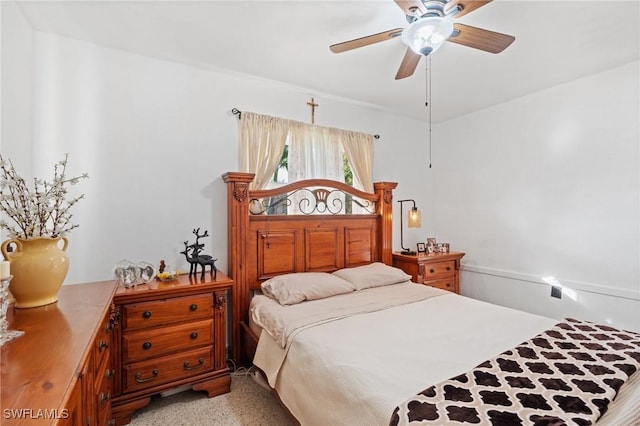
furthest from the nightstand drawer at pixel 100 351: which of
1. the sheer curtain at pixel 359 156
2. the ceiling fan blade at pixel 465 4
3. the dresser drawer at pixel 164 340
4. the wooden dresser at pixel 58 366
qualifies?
the sheer curtain at pixel 359 156

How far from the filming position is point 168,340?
212cm

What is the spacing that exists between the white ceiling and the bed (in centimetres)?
108

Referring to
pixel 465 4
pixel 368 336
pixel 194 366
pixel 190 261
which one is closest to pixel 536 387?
pixel 368 336

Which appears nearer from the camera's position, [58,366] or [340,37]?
[58,366]

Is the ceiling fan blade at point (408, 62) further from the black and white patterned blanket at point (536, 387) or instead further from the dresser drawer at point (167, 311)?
the dresser drawer at point (167, 311)

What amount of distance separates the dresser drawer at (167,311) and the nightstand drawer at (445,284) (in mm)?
2451

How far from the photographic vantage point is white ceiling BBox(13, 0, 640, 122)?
194 cm

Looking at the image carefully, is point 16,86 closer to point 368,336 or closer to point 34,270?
point 34,270

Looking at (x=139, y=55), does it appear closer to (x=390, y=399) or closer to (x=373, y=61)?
(x=373, y=61)

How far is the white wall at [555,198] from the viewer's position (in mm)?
2711

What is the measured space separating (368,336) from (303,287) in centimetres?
81

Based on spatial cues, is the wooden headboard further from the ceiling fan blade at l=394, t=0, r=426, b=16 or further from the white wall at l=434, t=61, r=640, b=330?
the ceiling fan blade at l=394, t=0, r=426, b=16

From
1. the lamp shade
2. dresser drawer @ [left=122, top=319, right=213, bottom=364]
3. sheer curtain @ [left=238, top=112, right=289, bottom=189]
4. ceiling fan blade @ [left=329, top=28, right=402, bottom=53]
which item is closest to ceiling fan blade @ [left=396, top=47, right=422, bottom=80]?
ceiling fan blade @ [left=329, top=28, right=402, bottom=53]

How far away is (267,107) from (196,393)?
2638 millimetres
